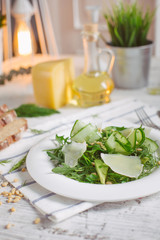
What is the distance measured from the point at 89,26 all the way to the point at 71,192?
85 cm

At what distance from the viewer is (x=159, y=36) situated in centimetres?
286

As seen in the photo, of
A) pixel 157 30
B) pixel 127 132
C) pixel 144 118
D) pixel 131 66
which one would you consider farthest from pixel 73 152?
pixel 157 30

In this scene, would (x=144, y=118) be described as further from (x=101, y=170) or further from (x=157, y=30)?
(x=157, y=30)

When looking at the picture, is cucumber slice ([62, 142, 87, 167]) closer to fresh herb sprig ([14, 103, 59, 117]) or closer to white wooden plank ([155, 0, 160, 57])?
fresh herb sprig ([14, 103, 59, 117])

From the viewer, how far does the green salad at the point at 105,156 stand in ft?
2.75

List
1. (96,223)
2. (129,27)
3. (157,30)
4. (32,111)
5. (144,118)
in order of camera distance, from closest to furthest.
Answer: (96,223), (144,118), (32,111), (129,27), (157,30)

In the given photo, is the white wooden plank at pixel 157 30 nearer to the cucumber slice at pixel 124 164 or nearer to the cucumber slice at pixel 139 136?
the cucumber slice at pixel 139 136

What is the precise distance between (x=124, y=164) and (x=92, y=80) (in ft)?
2.29

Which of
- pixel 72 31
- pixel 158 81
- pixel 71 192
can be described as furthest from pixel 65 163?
pixel 72 31

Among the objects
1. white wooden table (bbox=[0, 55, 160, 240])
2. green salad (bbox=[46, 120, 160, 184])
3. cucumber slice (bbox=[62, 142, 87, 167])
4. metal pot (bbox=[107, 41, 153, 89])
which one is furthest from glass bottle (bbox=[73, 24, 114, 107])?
white wooden table (bbox=[0, 55, 160, 240])

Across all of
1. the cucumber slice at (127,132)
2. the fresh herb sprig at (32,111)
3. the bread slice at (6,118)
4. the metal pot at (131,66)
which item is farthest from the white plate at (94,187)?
the metal pot at (131,66)

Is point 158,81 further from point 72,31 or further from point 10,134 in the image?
point 72,31

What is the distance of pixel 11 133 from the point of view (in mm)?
1127

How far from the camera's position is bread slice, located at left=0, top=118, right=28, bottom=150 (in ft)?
3.61
